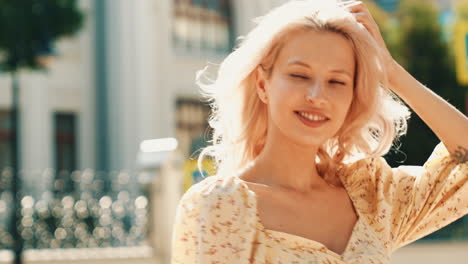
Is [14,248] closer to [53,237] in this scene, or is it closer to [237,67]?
[53,237]

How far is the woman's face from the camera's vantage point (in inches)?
61.7

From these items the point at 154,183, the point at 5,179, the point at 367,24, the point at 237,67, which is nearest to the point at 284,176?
the point at 237,67

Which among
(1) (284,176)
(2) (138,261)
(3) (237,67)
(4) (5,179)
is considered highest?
(3) (237,67)

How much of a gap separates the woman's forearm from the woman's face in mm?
161

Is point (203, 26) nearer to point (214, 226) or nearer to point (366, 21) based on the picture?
point (366, 21)

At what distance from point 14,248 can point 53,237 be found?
0.85 m

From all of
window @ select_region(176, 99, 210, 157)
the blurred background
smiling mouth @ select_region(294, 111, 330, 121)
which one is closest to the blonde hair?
smiling mouth @ select_region(294, 111, 330, 121)

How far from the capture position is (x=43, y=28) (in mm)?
12125

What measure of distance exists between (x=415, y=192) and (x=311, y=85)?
0.40 m

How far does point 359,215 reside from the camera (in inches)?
65.9

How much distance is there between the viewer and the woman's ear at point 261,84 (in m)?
1.64

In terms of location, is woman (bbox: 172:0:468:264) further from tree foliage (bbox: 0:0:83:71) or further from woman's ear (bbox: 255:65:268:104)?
tree foliage (bbox: 0:0:83:71)

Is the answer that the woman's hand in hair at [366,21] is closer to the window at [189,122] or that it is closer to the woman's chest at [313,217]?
the woman's chest at [313,217]

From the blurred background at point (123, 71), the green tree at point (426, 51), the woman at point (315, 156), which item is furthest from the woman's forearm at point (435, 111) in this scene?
the green tree at point (426, 51)
